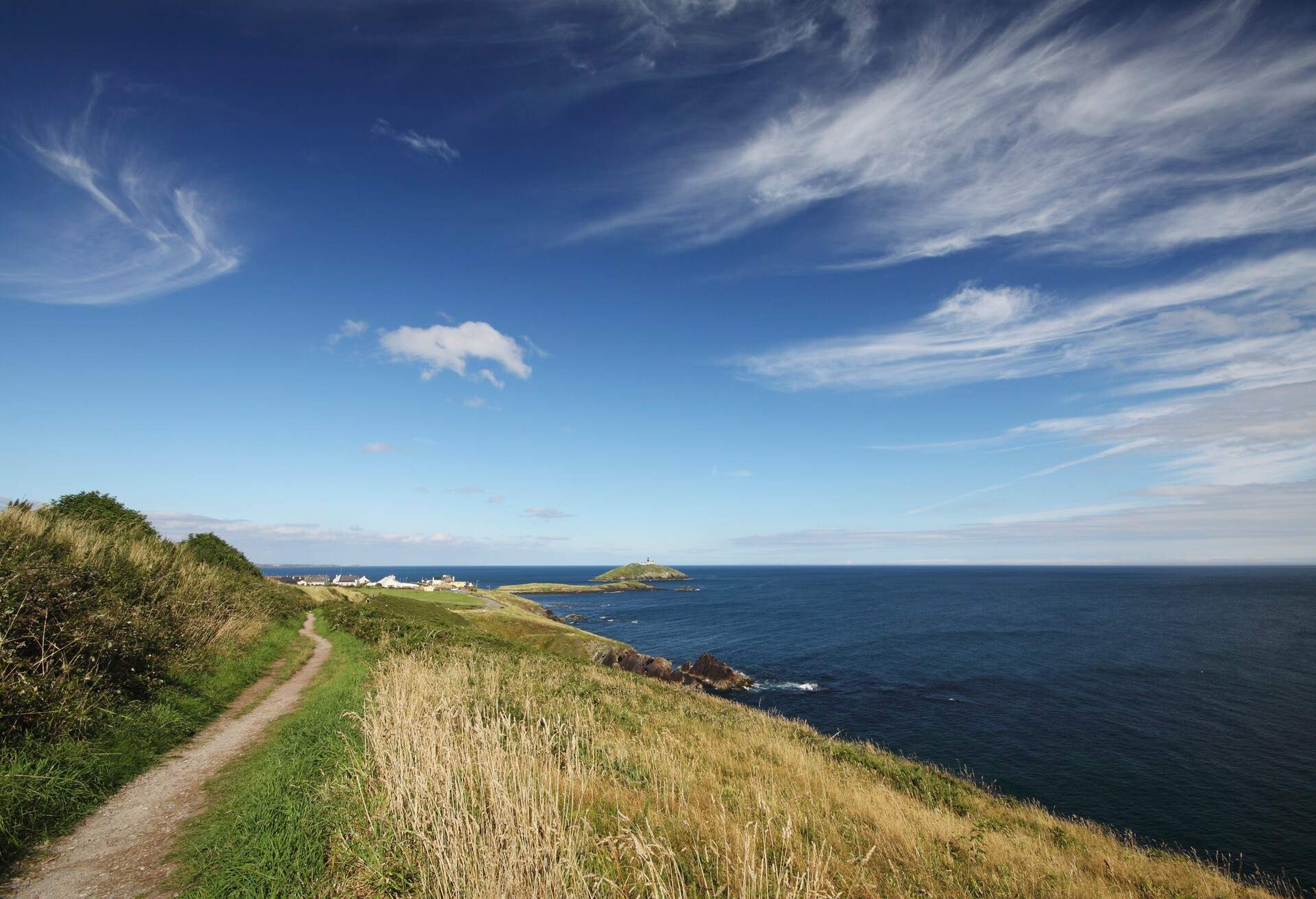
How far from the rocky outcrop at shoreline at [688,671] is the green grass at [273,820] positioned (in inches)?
1540

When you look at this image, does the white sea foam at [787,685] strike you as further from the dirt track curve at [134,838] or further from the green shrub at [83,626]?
the dirt track curve at [134,838]

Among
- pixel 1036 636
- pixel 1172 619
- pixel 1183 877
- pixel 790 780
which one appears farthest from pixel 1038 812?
pixel 1172 619

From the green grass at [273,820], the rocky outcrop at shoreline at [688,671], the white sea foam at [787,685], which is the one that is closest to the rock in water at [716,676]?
the rocky outcrop at shoreline at [688,671]

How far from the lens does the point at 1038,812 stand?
1822 centimetres

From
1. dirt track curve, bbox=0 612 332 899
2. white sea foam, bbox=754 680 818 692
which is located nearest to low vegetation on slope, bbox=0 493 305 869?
dirt track curve, bbox=0 612 332 899

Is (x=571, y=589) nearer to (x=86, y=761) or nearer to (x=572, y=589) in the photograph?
(x=572, y=589)

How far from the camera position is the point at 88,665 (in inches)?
428

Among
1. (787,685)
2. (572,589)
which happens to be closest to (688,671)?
(787,685)

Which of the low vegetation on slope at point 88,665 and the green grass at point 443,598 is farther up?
the low vegetation on slope at point 88,665

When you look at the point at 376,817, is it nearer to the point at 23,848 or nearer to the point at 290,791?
the point at 290,791

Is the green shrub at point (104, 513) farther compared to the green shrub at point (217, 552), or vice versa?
the green shrub at point (217, 552)

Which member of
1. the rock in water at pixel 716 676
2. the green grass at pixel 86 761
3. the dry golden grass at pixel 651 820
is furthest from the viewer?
the rock in water at pixel 716 676

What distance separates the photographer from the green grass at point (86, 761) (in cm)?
706

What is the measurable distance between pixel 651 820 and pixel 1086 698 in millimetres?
51821
